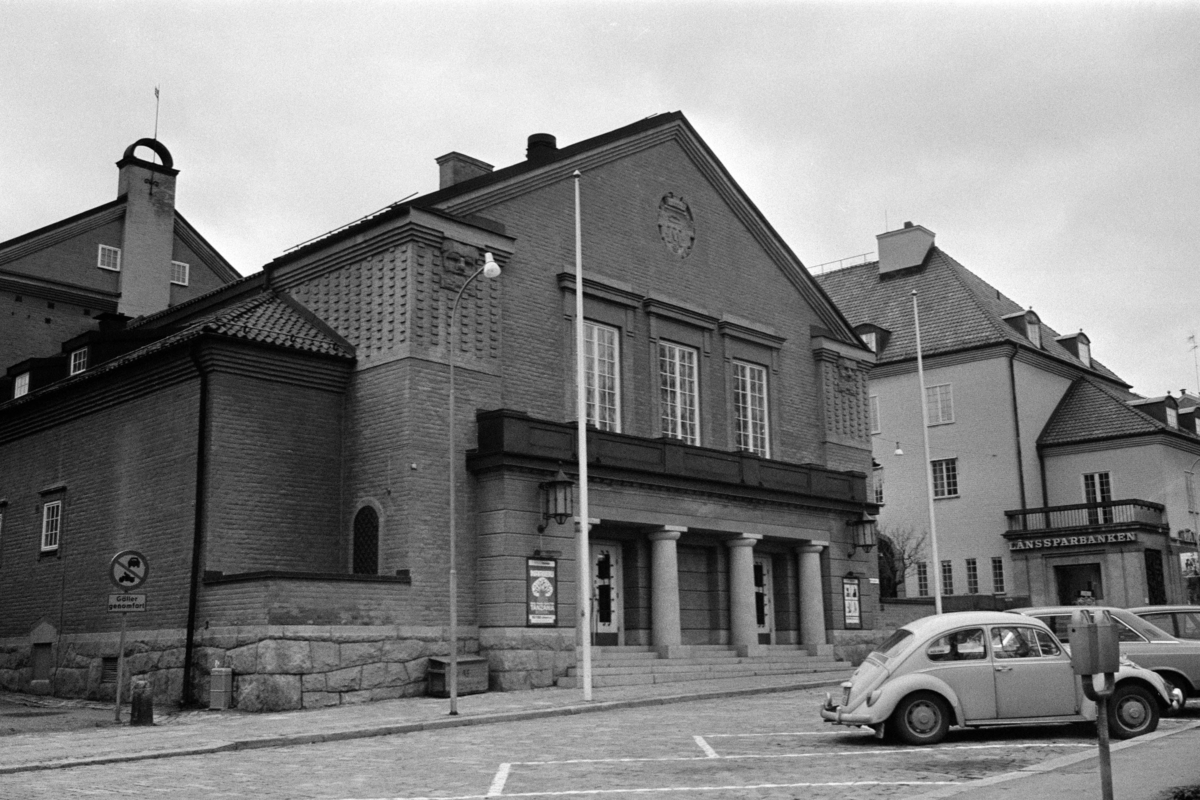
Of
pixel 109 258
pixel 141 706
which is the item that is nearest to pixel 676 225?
pixel 141 706

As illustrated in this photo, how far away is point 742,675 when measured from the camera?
30.2m

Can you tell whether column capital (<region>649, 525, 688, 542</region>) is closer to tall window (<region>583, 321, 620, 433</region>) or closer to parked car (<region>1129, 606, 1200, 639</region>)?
tall window (<region>583, 321, 620, 433</region>)

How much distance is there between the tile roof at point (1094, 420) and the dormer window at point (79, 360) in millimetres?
36300

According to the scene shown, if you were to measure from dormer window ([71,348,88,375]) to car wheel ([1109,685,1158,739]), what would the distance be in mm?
27024

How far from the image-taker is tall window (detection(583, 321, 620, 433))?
103ft

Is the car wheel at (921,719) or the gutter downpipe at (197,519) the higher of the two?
the gutter downpipe at (197,519)

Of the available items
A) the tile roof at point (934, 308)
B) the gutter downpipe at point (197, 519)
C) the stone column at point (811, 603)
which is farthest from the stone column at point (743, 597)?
the tile roof at point (934, 308)

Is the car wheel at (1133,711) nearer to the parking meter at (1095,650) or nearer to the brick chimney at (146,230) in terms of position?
the parking meter at (1095,650)

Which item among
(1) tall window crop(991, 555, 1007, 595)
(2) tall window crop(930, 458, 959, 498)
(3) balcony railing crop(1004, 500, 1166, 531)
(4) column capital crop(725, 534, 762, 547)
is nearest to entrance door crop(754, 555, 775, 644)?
(4) column capital crop(725, 534, 762, 547)

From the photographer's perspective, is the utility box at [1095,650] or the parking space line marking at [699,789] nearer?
the utility box at [1095,650]

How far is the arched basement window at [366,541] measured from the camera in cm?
2722

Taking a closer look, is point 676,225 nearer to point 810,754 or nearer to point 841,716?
point 841,716

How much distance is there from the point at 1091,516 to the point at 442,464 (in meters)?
31.3

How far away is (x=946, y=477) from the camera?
5247cm
